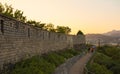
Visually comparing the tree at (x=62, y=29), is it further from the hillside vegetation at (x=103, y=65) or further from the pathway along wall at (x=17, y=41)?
the pathway along wall at (x=17, y=41)

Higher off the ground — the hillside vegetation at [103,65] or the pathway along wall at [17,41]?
the pathway along wall at [17,41]

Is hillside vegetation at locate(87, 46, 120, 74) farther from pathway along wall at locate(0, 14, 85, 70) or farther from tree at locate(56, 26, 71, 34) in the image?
tree at locate(56, 26, 71, 34)

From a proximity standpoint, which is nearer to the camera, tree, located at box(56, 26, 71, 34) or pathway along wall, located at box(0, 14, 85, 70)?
pathway along wall, located at box(0, 14, 85, 70)

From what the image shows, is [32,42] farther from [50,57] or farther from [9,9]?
[9,9]

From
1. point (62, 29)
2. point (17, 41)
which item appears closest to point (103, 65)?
point (17, 41)

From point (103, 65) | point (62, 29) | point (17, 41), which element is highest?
point (62, 29)

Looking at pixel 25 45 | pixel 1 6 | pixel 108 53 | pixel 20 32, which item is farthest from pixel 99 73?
pixel 108 53

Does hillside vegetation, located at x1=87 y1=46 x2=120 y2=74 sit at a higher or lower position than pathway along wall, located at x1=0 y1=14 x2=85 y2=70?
lower

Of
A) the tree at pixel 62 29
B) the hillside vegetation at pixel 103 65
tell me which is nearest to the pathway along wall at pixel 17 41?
the hillside vegetation at pixel 103 65

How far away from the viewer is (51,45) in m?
31.4

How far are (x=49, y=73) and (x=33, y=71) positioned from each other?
2.54m

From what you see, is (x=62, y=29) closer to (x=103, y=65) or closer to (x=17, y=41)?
(x=103, y=65)

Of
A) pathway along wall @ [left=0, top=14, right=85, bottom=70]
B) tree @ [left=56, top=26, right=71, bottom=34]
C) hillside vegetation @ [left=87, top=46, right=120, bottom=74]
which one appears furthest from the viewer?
tree @ [left=56, top=26, right=71, bottom=34]

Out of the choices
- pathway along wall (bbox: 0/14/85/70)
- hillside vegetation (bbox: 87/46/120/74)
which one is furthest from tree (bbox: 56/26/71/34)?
pathway along wall (bbox: 0/14/85/70)
